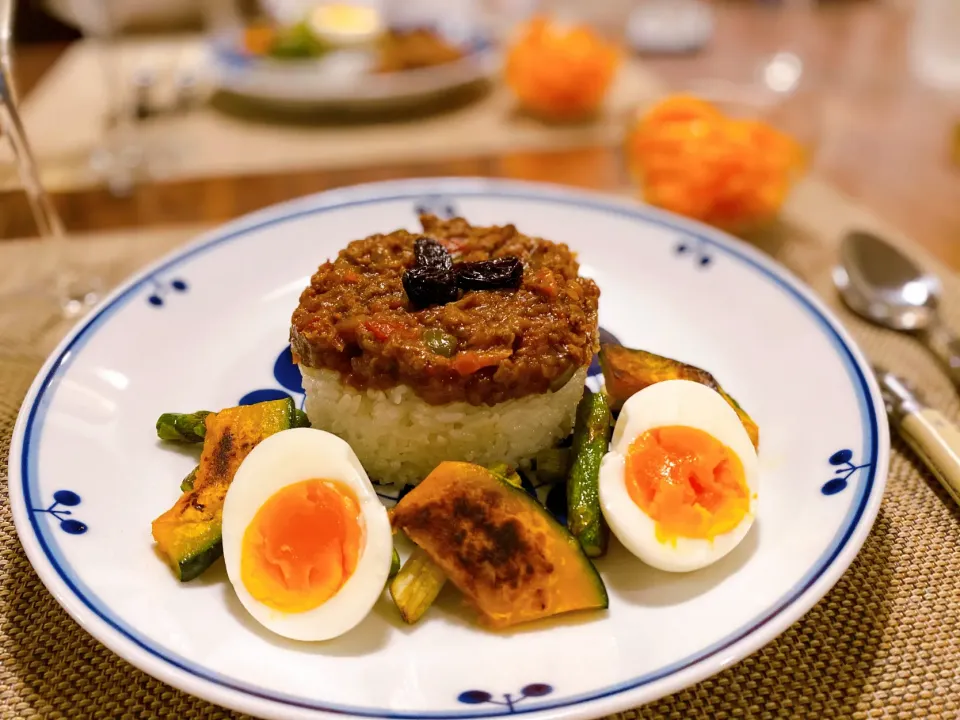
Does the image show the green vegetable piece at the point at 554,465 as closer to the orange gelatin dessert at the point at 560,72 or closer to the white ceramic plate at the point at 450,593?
the white ceramic plate at the point at 450,593

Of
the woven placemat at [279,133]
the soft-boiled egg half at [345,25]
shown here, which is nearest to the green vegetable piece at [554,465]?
the woven placemat at [279,133]

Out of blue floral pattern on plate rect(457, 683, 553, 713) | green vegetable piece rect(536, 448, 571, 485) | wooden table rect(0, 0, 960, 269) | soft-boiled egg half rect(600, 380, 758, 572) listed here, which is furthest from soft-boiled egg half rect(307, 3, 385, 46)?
blue floral pattern on plate rect(457, 683, 553, 713)

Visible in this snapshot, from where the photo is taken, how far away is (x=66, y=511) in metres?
1.61

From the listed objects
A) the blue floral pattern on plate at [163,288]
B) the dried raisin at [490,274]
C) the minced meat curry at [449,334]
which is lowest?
the blue floral pattern on plate at [163,288]

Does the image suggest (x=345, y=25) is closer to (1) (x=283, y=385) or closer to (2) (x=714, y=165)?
(2) (x=714, y=165)

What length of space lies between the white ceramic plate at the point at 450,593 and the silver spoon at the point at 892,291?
1.46 ft

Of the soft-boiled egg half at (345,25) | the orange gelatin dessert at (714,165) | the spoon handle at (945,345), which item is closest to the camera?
the spoon handle at (945,345)

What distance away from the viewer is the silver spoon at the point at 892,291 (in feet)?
7.93

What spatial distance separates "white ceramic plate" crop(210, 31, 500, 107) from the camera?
4.00 m

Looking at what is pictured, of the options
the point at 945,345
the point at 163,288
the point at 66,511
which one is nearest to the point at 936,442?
the point at 945,345

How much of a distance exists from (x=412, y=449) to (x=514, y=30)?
462 centimetres

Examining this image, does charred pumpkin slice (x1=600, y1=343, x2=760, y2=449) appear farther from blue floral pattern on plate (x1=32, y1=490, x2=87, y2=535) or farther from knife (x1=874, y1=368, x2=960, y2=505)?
blue floral pattern on plate (x1=32, y1=490, x2=87, y2=535)

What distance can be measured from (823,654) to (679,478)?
44 cm

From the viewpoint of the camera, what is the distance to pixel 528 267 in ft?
6.67
